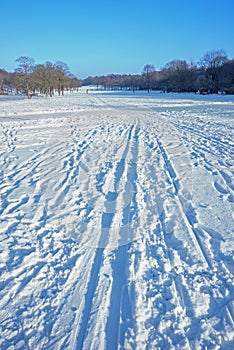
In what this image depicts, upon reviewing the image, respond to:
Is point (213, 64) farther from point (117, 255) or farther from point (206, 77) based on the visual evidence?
point (117, 255)

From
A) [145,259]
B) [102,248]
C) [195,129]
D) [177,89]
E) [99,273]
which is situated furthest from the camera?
[177,89]

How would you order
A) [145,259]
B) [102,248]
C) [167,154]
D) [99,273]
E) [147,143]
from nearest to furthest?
1. [99,273]
2. [145,259]
3. [102,248]
4. [167,154]
5. [147,143]

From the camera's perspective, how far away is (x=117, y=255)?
2977 millimetres

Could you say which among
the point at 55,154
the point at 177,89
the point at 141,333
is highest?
the point at 177,89

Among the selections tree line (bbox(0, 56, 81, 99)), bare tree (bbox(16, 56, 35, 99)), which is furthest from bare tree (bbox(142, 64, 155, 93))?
bare tree (bbox(16, 56, 35, 99))

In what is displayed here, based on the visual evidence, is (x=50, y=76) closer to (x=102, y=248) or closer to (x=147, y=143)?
(x=147, y=143)

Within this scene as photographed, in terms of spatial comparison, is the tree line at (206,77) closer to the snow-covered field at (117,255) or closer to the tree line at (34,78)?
the tree line at (34,78)

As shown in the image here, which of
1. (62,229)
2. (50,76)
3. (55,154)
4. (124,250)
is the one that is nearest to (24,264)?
(62,229)

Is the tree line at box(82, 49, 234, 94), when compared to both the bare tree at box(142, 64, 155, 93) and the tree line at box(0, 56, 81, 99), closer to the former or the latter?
the bare tree at box(142, 64, 155, 93)

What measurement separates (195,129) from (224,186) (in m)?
6.53

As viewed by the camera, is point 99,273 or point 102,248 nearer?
point 99,273

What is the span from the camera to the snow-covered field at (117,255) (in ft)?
6.89

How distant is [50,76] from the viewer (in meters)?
56.4

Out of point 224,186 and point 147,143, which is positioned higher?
point 147,143
